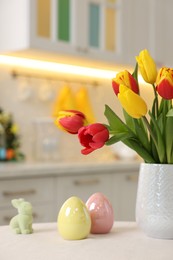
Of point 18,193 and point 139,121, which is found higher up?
point 139,121

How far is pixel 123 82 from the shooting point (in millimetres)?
1219

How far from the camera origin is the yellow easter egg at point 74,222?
4.16 ft

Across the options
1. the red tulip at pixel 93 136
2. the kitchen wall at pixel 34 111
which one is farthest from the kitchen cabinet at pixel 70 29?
the red tulip at pixel 93 136

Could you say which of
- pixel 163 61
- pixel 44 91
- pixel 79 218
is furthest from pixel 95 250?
pixel 163 61

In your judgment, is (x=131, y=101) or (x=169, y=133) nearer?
(x=131, y=101)

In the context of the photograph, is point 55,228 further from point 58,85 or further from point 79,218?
point 58,85

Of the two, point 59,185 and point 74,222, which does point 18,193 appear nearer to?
point 59,185

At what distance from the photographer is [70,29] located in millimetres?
3354

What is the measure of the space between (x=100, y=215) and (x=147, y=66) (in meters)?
0.41

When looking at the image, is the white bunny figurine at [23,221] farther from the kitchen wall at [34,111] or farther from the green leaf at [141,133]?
the kitchen wall at [34,111]

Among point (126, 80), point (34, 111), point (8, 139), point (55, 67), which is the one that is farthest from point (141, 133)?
point (55, 67)

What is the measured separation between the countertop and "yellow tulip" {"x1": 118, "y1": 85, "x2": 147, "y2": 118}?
5.24 ft

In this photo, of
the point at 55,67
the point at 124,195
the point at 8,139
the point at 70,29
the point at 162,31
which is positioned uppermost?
the point at 162,31

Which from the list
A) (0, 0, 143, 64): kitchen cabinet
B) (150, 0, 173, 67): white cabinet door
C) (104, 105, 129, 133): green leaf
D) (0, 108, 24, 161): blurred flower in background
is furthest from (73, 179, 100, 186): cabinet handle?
(104, 105, 129, 133): green leaf
